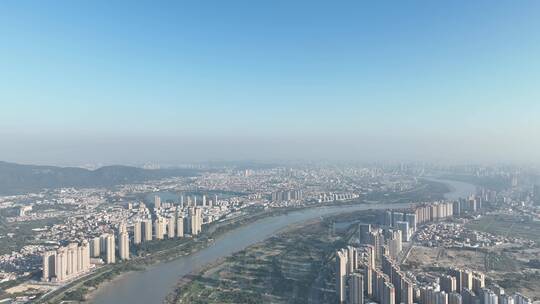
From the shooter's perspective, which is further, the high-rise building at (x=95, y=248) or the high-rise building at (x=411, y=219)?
the high-rise building at (x=411, y=219)

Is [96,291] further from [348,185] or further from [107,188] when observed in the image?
[348,185]

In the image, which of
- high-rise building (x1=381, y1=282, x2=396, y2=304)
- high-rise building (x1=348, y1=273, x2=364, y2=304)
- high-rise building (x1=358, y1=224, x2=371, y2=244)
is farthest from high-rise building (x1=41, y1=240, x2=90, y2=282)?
high-rise building (x1=358, y1=224, x2=371, y2=244)

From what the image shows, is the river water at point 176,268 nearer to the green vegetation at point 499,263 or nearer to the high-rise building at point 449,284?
the high-rise building at point 449,284

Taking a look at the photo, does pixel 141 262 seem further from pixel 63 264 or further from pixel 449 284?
pixel 449 284

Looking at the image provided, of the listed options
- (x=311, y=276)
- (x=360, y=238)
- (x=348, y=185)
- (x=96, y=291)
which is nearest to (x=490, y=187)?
(x=348, y=185)

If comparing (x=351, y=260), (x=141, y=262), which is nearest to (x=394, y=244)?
(x=351, y=260)

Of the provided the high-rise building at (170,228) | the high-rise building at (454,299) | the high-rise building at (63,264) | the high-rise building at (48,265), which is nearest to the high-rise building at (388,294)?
the high-rise building at (454,299)

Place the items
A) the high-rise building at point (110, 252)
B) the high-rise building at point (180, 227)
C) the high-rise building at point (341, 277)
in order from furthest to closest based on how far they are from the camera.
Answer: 1. the high-rise building at point (180, 227)
2. the high-rise building at point (110, 252)
3. the high-rise building at point (341, 277)
